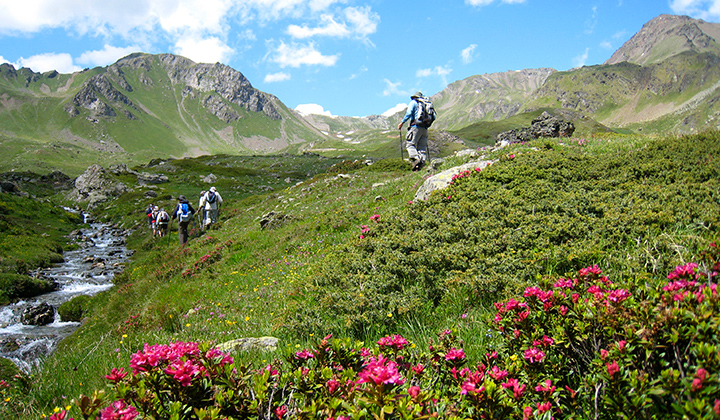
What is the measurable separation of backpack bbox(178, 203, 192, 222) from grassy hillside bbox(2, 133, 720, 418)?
10.2 metres

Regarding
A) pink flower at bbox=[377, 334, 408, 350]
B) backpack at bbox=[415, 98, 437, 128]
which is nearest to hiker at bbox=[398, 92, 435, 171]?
backpack at bbox=[415, 98, 437, 128]

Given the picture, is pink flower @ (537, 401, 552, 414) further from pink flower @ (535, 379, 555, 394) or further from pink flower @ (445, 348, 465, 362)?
pink flower @ (445, 348, 465, 362)

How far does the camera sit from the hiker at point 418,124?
54.7 feet

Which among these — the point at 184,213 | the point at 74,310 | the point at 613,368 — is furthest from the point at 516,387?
the point at 184,213

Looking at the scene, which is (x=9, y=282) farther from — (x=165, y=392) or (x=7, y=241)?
(x=165, y=392)

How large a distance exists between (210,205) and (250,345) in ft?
69.3

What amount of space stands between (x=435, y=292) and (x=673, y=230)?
12.9 ft

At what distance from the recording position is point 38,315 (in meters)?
13.9

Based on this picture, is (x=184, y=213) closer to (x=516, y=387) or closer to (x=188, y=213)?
(x=188, y=213)

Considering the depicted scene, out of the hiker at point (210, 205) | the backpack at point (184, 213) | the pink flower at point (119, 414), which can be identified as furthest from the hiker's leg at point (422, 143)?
the pink flower at point (119, 414)

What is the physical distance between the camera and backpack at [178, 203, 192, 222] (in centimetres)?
2138

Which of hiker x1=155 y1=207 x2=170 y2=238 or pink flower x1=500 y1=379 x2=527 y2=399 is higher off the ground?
hiker x1=155 y1=207 x2=170 y2=238

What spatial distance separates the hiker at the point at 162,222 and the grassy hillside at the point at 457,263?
1474cm

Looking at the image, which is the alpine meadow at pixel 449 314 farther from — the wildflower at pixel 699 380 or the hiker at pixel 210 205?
the hiker at pixel 210 205
